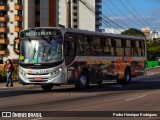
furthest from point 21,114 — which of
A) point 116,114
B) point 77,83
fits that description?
point 77,83

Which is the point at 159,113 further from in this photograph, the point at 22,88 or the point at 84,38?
the point at 22,88

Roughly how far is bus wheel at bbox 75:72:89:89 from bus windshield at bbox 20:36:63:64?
7.59 feet

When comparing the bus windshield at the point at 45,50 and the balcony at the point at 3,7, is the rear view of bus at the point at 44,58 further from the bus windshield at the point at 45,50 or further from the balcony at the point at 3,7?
the balcony at the point at 3,7

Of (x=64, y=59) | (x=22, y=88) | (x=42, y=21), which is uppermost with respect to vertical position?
(x=42, y=21)

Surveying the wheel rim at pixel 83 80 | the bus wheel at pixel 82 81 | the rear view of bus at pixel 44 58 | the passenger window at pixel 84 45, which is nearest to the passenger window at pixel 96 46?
the passenger window at pixel 84 45

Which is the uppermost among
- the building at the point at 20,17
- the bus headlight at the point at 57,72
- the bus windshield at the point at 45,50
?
the building at the point at 20,17

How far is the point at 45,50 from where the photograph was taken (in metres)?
23.0

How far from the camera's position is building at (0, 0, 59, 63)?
343 ft

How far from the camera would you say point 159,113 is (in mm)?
13977

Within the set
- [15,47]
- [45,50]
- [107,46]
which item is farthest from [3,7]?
[45,50]

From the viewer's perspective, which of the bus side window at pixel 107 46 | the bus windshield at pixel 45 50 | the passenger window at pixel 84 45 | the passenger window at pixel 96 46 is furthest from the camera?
the bus side window at pixel 107 46

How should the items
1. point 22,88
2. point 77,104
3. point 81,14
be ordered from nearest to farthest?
point 77,104, point 22,88, point 81,14

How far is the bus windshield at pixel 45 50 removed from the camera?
2294 centimetres

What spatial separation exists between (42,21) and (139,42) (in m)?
72.3
